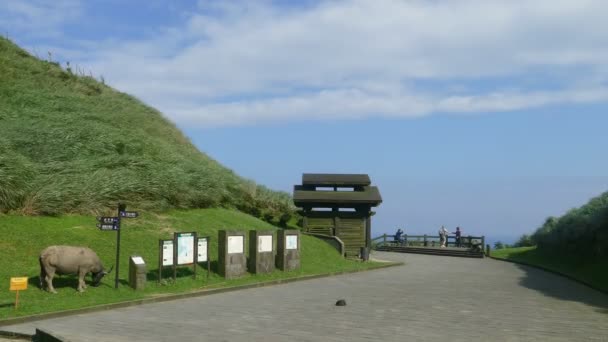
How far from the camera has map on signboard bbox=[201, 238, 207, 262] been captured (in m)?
19.0

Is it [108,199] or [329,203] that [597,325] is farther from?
[329,203]

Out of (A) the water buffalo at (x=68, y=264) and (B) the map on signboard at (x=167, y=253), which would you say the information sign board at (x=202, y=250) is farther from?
(A) the water buffalo at (x=68, y=264)

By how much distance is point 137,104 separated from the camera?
167ft

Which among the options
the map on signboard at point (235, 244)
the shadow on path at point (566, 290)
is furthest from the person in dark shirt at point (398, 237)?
the map on signboard at point (235, 244)

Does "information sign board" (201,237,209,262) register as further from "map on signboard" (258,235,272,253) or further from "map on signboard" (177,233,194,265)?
"map on signboard" (258,235,272,253)

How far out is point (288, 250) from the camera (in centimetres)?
2314

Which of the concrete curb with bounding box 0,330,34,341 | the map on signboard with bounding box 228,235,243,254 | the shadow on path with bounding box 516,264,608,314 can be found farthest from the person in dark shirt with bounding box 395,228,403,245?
the concrete curb with bounding box 0,330,34,341

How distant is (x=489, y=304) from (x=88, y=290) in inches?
419

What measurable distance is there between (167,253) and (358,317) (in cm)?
693

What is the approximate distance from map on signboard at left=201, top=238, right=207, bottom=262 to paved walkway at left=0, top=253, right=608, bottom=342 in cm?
201

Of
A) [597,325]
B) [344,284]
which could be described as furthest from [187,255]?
[597,325]

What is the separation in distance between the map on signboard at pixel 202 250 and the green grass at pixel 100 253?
0.62m

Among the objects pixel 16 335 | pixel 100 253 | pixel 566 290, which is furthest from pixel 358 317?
pixel 566 290

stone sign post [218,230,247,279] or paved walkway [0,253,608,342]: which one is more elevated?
stone sign post [218,230,247,279]
